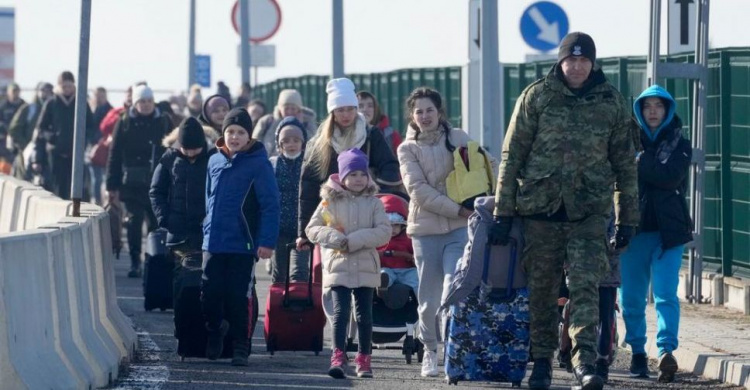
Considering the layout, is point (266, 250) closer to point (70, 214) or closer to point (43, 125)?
point (70, 214)

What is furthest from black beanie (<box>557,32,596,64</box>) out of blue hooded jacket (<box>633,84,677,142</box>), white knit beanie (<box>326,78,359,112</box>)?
white knit beanie (<box>326,78,359,112</box>)

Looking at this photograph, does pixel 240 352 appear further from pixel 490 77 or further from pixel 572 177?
pixel 490 77

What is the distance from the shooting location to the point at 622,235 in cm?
1289

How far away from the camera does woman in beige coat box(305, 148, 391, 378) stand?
13.6m

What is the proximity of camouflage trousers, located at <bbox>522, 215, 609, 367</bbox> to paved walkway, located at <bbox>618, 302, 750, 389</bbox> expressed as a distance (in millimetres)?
1286

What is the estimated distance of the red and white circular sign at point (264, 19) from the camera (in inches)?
1490

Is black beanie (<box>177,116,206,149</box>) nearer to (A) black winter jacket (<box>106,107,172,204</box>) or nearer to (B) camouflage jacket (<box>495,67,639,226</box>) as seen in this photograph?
(B) camouflage jacket (<box>495,67,639,226</box>)

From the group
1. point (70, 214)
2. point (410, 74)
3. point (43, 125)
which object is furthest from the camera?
point (410, 74)

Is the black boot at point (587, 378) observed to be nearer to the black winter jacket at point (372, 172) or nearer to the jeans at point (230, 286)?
the jeans at point (230, 286)

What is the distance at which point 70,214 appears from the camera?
15000 millimetres

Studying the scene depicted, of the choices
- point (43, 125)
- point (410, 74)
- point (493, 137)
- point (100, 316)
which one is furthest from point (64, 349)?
point (410, 74)

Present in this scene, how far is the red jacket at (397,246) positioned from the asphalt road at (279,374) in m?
0.68

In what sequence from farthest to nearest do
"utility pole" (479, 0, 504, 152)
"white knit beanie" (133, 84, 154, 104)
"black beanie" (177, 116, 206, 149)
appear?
"white knit beanie" (133, 84, 154, 104), "utility pole" (479, 0, 504, 152), "black beanie" (177, 116, 206, 149)

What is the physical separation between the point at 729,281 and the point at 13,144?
627 inches
